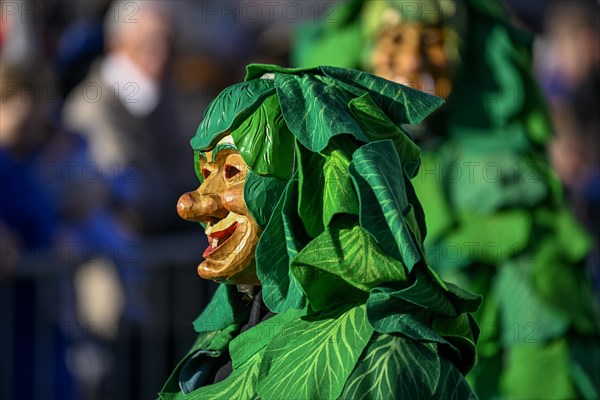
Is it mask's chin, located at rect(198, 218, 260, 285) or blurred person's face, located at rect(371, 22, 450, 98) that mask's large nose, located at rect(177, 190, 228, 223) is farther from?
blurred person's face, located at rect(371, 22, 450, 98)

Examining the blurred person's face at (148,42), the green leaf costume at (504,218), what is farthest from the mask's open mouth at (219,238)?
the blurred person's face at (148,42)

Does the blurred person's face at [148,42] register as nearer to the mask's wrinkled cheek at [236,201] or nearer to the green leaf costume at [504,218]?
Result: the green leaf costume at [504,218]

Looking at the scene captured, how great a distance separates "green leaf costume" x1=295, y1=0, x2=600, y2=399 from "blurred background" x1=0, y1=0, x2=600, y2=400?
15.0 inches

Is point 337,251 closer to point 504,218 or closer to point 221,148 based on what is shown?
point 221,148

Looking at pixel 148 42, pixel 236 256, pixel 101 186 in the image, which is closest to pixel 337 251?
pixel 236 256

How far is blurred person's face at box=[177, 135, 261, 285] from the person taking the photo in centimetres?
225

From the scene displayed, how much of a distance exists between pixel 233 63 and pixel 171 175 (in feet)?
2.76

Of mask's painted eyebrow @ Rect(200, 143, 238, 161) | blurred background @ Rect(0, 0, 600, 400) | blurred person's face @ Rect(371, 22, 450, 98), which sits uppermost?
blurred person's face @ Rect(371, 22, 450, 98)

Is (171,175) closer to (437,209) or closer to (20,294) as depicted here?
(20,294)

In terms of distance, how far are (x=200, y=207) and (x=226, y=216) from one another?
0.05 metres

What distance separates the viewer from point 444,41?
4.07 m

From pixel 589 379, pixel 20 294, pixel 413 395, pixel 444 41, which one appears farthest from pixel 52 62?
pixel 413 395

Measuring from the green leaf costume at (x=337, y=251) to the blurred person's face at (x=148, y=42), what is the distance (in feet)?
9.58

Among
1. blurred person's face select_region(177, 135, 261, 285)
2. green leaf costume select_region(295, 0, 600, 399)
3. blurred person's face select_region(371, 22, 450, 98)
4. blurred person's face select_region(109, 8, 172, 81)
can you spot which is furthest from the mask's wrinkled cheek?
blurred person's face select_region(109, 8, 172, 81)
